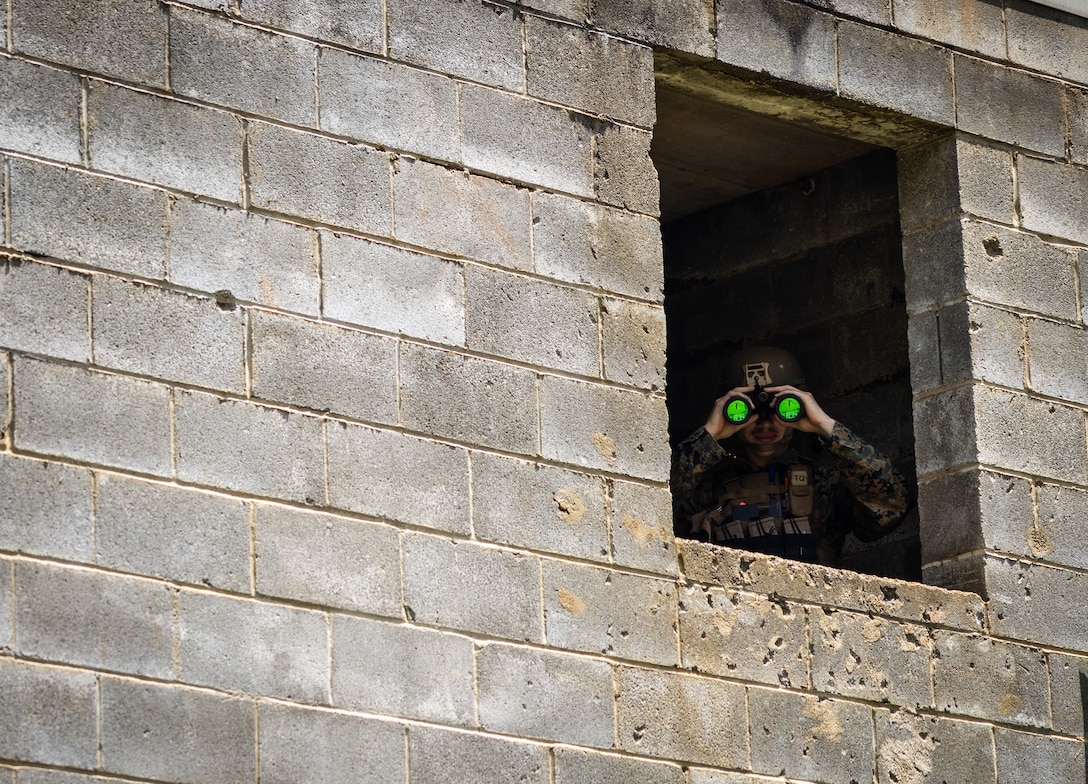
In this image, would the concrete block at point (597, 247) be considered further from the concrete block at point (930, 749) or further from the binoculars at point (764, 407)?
the concrete block at point (930, 749)

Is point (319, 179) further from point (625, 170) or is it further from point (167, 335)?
point (625, 170)

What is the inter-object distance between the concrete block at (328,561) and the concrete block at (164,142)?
1.02 meters

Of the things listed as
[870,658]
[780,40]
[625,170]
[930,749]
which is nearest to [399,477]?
[625,170]

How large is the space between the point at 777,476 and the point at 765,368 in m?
0.51

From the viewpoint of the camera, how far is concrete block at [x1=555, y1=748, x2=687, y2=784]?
722 cm

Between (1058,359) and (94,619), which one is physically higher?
(1058,359)

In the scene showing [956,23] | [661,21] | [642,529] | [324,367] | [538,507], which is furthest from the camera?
[956,23]

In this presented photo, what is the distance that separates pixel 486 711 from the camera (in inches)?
280

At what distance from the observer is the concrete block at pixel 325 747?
664 cm

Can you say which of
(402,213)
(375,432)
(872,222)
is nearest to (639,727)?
(375,432)

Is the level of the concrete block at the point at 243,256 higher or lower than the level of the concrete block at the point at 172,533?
higher

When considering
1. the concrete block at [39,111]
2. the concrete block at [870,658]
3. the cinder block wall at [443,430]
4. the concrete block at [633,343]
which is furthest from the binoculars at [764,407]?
the concrete block at [39,111]

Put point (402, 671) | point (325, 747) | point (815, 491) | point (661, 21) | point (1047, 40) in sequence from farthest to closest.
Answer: point (815, 491), point (1047, 40), point (661, 21), point (402, 671), point (325, 747)

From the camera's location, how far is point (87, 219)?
6.75 meters
